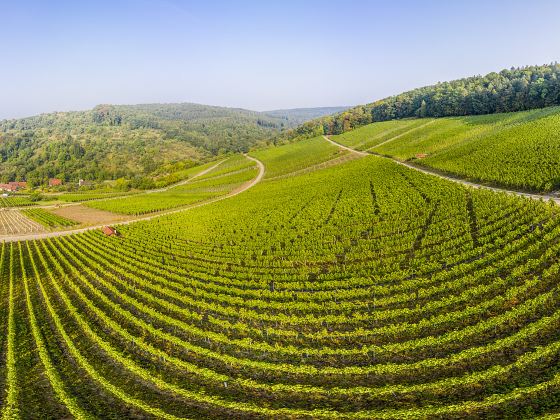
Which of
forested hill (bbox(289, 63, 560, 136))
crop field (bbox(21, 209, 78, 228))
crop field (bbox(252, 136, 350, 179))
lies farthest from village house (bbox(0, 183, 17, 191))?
forested hill (bbox(289, 63, 560, 136))

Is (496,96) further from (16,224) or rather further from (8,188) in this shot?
(8,188)

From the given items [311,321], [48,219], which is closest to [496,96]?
[311,321]

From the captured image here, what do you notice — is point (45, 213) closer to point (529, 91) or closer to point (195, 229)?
point (195, 229)

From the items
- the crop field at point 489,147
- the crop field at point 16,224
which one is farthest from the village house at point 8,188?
the crop field at point 489,147

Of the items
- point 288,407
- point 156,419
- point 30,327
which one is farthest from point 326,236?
point 30,327

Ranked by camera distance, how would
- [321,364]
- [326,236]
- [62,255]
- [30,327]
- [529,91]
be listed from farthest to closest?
[529,91] → [62,255] → [326,236] → [30,327] → [321,364]
